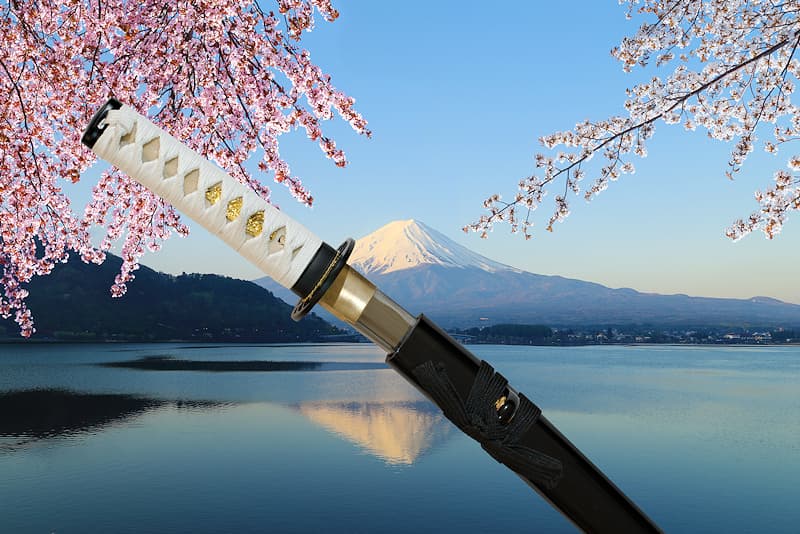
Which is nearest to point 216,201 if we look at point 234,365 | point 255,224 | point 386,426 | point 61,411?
point 255,224

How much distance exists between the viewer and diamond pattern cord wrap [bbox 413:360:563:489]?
186 cm

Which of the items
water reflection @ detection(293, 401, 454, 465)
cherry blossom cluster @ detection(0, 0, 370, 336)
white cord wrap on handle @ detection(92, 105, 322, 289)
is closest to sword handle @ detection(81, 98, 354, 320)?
white cord wrap on handle @ detection(92, 105, 322, 289)

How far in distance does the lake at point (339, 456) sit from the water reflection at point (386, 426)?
0.33 metres

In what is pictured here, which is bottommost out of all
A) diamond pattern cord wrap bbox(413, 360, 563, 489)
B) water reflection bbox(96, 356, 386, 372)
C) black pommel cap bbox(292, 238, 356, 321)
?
water reflection bbox(96, 356, 386, 372)

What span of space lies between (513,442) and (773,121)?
30.7 ft

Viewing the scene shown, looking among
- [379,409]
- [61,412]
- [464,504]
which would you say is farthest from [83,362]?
[464,504]

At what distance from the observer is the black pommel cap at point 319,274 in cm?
167

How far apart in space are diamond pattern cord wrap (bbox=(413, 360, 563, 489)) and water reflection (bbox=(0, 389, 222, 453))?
204ft

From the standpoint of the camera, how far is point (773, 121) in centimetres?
928

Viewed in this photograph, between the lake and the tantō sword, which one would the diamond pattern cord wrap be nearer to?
the tantō sword

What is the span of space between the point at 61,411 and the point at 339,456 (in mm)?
37136

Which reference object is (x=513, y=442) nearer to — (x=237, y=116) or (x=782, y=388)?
(x=237, y=116)

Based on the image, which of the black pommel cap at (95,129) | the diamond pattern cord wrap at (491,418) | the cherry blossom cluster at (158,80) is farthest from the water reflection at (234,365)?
the black pommel cap at (95,129)

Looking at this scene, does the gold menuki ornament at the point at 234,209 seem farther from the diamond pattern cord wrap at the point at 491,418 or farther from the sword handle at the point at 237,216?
the diamond pattern cord wrap at the point at 491,418
